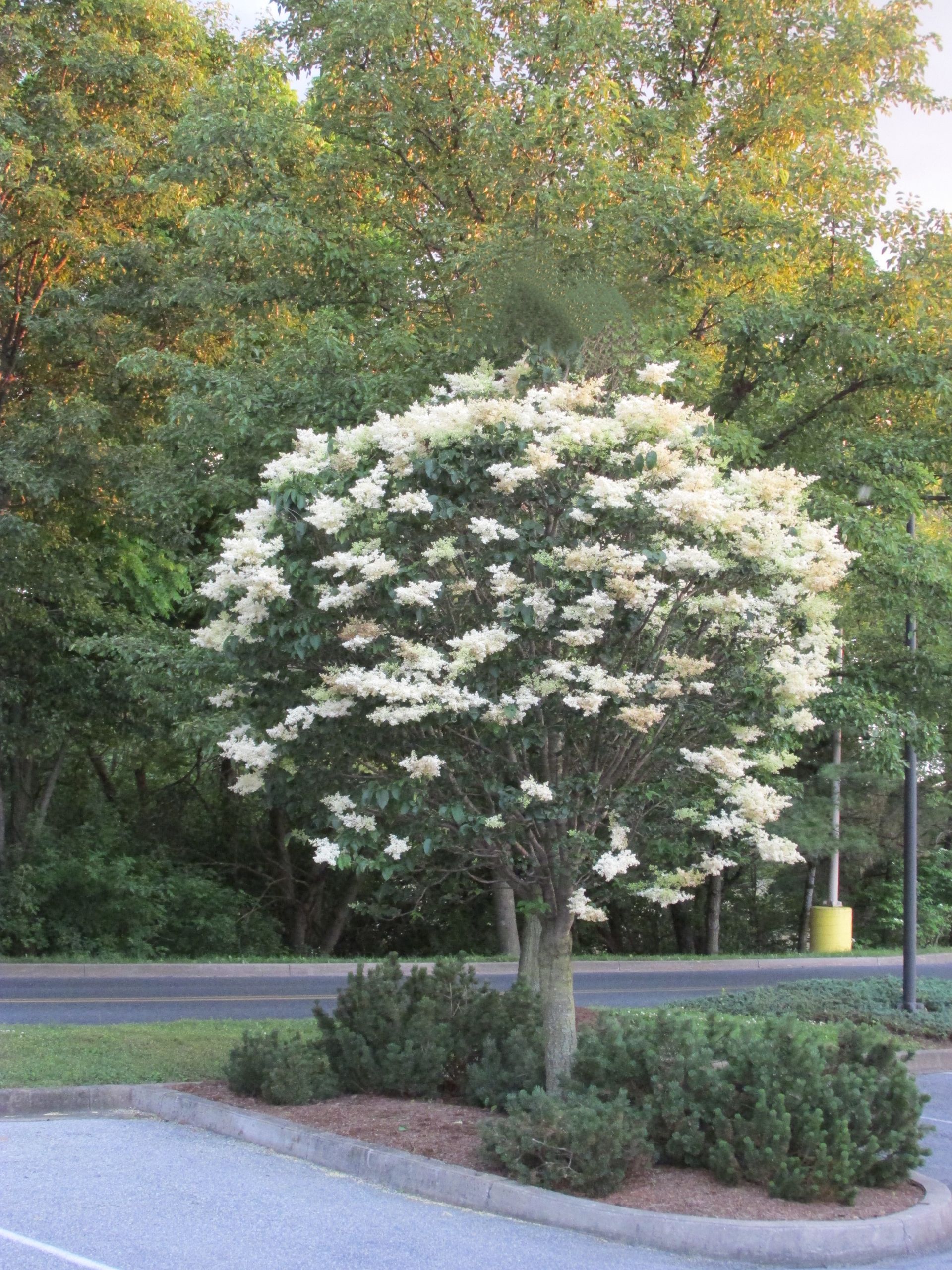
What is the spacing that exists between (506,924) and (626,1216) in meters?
17.1

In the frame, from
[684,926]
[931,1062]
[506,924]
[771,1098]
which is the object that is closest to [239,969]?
[506,924]

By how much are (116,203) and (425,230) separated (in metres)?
8.87

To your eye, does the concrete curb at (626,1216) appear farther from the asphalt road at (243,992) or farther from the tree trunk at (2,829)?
the tree trunk at (2,829)

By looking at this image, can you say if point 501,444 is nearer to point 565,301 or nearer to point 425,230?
point 565,301

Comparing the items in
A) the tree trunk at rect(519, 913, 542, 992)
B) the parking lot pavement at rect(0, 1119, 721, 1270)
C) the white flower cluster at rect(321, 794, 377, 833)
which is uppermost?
the white flower cluster at rect(321, 794, 377, 833)

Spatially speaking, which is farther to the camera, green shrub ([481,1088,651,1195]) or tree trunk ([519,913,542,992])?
tree trunk ([519,913,542,992])

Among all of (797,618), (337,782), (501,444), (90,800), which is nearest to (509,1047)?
(337,782)

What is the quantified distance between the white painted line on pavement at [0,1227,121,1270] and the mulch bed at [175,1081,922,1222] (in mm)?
2136

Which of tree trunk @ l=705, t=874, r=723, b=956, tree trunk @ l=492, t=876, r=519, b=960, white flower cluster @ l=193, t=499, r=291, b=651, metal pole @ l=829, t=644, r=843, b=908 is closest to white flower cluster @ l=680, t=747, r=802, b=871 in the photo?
white flower cluster @ l=193, t=499, r=291, b=651

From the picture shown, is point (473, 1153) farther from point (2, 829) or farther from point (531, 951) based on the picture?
point (2, 829)

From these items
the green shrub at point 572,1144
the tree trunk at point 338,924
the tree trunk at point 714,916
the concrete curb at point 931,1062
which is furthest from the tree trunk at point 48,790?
the green shrub at point 572,1144

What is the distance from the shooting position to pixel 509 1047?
862cm

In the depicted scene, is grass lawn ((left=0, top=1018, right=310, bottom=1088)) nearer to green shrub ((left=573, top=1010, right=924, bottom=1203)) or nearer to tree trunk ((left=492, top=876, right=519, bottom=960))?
Result: green shrub ((left=573, top=1010, right=924, bottom=1203))

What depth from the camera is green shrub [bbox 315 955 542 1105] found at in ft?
28.0
